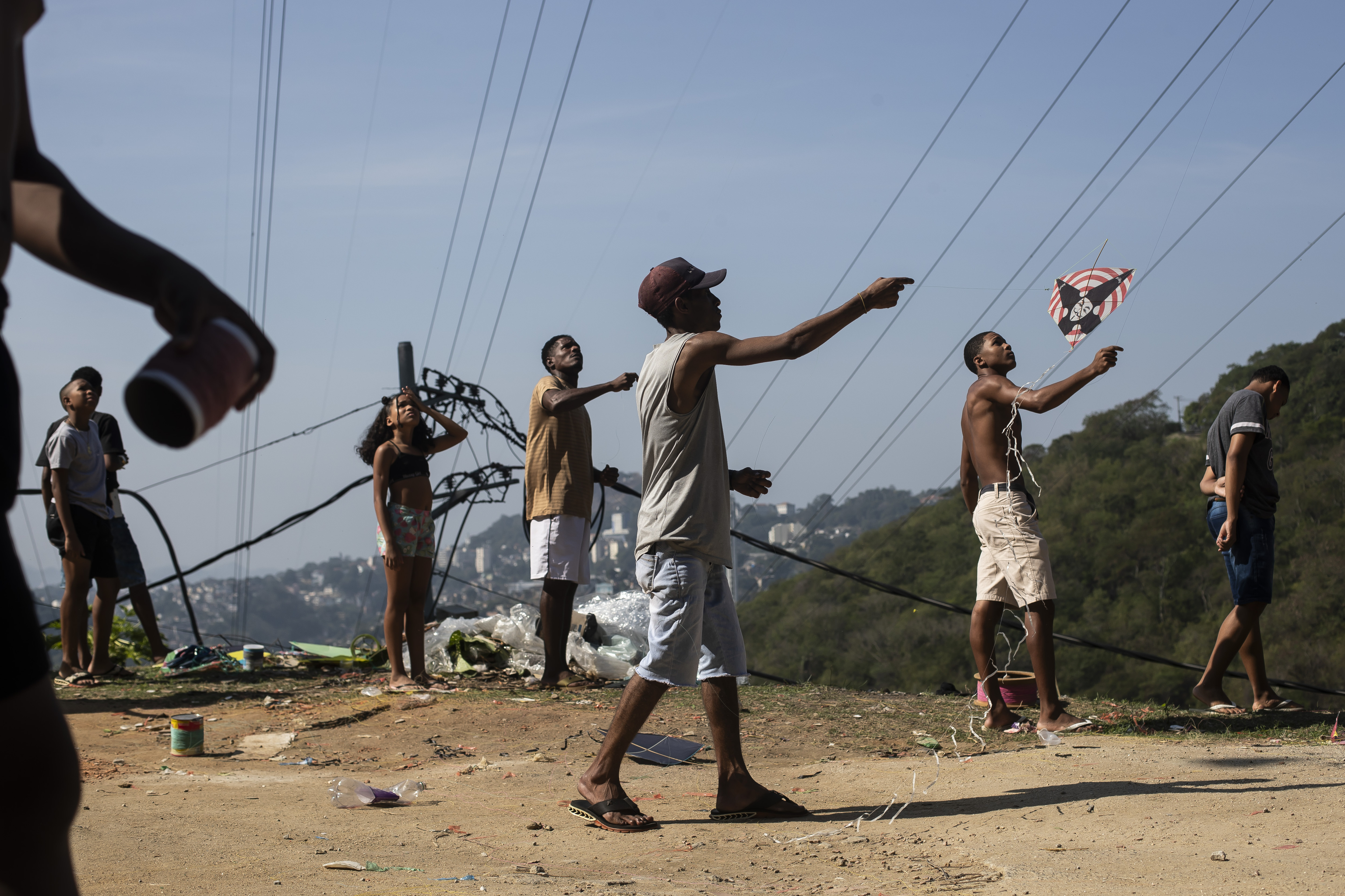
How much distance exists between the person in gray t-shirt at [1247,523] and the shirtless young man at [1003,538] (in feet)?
3.55

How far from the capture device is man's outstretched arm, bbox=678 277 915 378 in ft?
10.9

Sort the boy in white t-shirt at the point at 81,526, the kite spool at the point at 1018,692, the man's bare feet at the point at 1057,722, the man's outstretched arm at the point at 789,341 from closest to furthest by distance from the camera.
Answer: the man's outstretched arm at the point at 789,341 → the man's bare feet at the point at 1057,722 → the kite spool at the point at 1018,692 → the boy in white t-shirt at the point at 81,526

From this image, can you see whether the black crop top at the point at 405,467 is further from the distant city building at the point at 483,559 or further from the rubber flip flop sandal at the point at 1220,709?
the distant city building at the point at 483,559

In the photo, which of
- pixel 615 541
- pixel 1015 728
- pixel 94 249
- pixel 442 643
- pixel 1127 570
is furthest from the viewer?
pixel 615 541

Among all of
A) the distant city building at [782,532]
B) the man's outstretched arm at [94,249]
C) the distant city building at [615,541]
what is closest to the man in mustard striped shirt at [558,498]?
the man's outstretched arm at [94,249]

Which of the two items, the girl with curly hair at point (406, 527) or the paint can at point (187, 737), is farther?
the girl with curly hair at point (406, 527)

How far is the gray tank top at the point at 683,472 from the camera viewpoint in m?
3.70

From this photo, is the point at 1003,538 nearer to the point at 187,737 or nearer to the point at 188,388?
the point at 187,737

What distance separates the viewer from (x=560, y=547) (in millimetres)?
6395

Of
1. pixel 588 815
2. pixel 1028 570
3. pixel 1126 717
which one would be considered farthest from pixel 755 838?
pixel 1126 717

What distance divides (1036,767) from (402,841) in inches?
97.6

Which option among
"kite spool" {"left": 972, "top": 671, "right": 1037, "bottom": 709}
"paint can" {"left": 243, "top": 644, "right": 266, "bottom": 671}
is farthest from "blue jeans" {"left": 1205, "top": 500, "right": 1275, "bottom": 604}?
"paint can" {"left": 243, "top": 644, "right": 266, "bottom": 671}

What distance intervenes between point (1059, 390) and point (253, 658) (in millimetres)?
5964

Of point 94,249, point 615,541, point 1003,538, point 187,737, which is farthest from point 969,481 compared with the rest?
point 615,541
